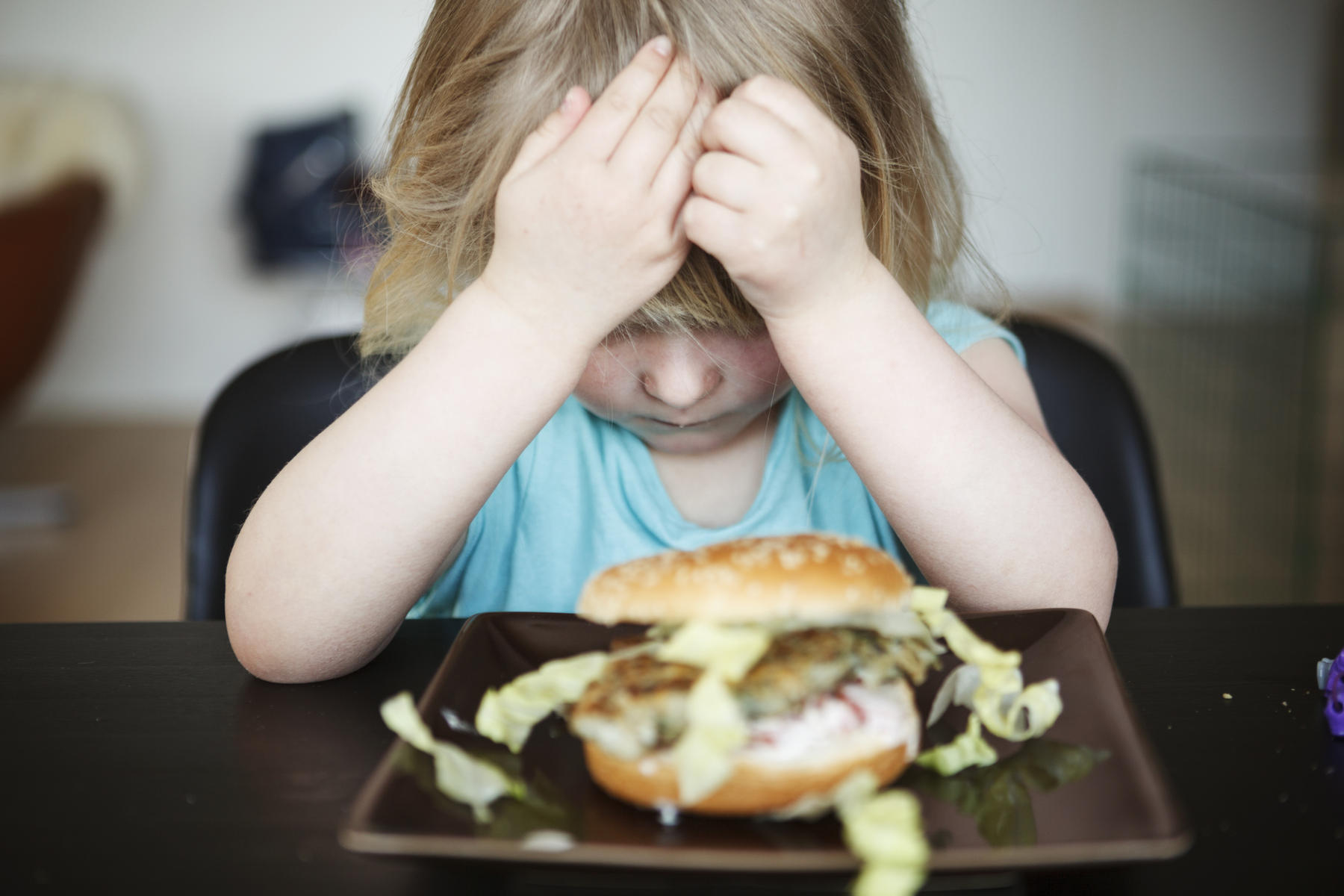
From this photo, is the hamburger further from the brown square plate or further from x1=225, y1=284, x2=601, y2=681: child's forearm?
x1=225, y1=284, x2=601, y2=681: child's forearm

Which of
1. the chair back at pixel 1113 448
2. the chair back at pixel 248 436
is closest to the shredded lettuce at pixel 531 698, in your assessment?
the chair back at pixel 248 436

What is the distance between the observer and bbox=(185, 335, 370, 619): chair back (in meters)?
0.98

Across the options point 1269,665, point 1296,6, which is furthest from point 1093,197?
point 1269,665

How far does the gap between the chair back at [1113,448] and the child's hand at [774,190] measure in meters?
0.52

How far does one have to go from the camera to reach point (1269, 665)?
0.69m

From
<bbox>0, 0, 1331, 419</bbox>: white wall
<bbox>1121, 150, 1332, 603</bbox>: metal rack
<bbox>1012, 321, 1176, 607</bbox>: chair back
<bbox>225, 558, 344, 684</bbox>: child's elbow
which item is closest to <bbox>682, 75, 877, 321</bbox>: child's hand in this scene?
<bbox>225, 558, 344, 684</bbox>: child's elbow

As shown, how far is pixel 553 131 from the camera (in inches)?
25.9

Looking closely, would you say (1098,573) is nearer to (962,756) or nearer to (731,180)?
(962,756)

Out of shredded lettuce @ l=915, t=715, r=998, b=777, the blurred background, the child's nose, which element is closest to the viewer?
shredded lettuce @ l=915, t=715, r=998, b=777

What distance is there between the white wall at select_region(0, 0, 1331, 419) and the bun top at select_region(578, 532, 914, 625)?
3319mm

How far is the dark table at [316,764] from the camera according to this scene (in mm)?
461

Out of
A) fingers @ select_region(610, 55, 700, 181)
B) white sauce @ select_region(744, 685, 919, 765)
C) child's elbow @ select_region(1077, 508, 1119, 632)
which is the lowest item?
child's elbow @ select_region(1077, 508, 1119, 632)

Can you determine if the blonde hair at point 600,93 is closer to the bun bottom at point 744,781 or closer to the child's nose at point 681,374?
the child's nose at point 681,374

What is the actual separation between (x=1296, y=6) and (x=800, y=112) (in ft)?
16.7
